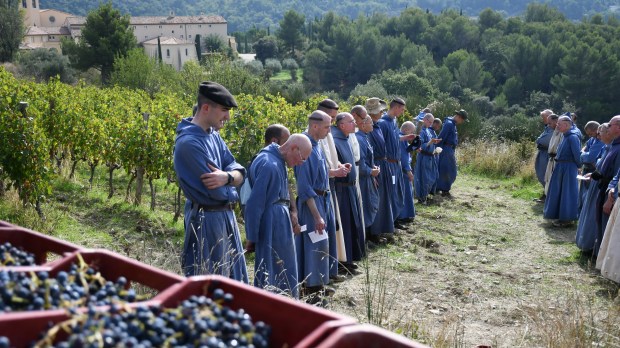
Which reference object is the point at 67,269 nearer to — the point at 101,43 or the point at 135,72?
the point at 135,72

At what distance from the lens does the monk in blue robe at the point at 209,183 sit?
4.72 m

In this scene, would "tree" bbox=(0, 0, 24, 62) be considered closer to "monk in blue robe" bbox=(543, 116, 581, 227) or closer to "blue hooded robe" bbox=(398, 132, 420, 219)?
"blue hooded robe" bbox=(398, 132, 420, 219)

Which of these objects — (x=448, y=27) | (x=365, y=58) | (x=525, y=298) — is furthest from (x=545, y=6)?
(x=525, y=298)

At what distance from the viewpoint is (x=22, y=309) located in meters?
1.83

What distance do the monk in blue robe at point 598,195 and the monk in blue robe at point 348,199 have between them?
3.28 m

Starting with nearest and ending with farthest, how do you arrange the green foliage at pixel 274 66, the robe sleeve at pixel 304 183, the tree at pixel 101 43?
the robe sleeve at pixel 304 183 < the tree at pixel 101 43 < the green foliage at pixel 274 66

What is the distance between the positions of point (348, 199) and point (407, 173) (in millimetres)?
3080

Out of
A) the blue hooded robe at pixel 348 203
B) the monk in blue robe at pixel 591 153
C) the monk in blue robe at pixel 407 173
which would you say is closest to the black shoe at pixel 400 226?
the monk in blue robe at pixel 407 173

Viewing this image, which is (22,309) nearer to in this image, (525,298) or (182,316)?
→ (182,316)

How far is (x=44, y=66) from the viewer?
46.8 meters

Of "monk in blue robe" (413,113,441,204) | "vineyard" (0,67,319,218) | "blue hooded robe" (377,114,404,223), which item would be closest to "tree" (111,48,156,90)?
"vineyard" (0,67,319,218)

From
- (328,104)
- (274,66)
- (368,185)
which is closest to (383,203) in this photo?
(368,185)

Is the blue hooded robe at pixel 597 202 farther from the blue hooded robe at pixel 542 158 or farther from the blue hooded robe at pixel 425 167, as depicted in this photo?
the blue hooded robe at pixel 542 158

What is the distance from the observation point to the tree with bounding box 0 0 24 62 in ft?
177
